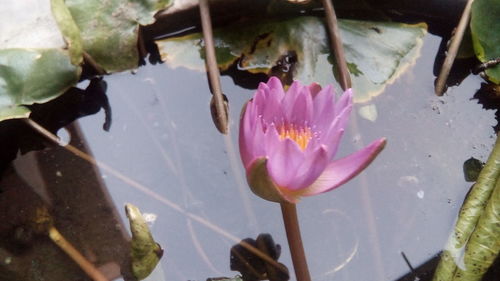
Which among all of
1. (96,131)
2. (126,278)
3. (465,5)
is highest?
(465,5)

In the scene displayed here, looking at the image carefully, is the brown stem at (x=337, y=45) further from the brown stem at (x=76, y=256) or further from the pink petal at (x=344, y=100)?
the brown stem at (x=76, y=256)

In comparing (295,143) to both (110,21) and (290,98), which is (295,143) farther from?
(110,21)

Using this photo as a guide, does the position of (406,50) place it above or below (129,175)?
above

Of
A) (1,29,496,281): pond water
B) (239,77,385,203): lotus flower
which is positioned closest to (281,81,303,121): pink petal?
(239,77,385,203): lotus flower

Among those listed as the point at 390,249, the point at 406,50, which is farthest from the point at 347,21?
the point at 390,249

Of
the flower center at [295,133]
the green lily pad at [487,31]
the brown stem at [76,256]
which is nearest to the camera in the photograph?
the flower center at [295,133]

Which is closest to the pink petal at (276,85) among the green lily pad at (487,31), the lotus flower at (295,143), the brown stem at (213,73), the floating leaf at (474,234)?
the lotus flower at (295,143)

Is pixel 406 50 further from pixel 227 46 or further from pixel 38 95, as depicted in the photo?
pixel 38 95

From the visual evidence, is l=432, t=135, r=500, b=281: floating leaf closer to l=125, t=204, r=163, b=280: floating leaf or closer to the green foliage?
l=125, t=204, r=163, b=280: floating leaf
